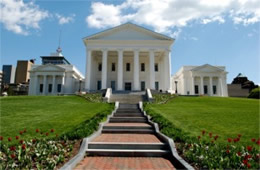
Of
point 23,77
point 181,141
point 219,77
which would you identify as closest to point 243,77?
point 219,77

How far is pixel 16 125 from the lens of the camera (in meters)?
10.1

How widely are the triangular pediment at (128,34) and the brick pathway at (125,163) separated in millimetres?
36398

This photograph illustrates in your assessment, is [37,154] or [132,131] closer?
[37,154]

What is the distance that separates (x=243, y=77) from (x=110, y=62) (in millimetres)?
62478

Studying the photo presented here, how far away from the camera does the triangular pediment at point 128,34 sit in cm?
4053

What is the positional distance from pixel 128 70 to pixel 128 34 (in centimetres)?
957

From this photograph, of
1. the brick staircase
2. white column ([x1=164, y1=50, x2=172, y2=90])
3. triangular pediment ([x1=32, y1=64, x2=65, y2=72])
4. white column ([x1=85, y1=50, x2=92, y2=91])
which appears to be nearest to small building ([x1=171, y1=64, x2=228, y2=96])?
white column ([x1=164, y1=50, x2=172, y2=90])

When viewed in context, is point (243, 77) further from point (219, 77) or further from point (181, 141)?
point (181, 141)

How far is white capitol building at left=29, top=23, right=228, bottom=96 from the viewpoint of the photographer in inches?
1576

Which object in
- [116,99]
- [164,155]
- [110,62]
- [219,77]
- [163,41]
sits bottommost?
[164,155]

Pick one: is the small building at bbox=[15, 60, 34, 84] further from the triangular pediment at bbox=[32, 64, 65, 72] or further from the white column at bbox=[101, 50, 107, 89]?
the white column at bbox=[101, 50, 107, 89]

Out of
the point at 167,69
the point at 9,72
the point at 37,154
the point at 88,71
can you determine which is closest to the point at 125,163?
the point at 37,154

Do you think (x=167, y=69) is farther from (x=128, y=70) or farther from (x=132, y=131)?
(x=132, y=131)

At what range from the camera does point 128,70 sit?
4681cm
